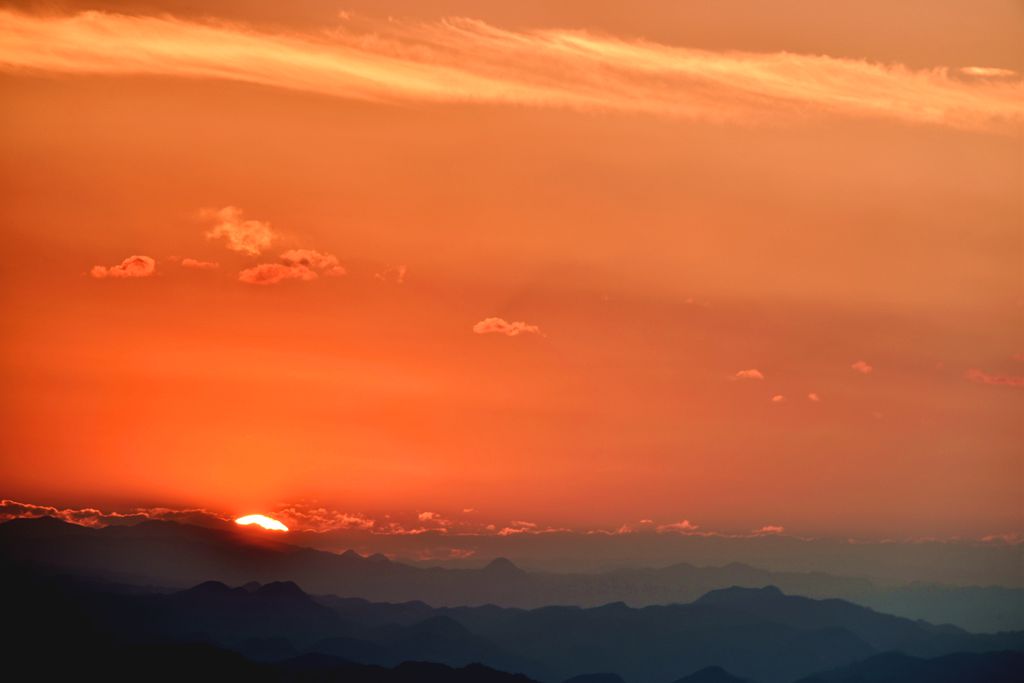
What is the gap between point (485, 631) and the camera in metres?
81.1

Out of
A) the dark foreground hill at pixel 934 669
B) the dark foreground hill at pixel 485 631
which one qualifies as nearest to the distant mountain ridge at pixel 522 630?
the dark foreground hill at pixel 485 631

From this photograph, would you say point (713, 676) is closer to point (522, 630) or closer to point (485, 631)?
point (522, 630)

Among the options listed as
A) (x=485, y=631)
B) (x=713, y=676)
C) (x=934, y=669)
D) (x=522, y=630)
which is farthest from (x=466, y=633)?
(x=934, y=669)

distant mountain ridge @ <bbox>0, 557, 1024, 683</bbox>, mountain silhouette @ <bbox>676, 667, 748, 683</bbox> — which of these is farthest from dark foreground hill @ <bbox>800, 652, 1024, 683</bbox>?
mountain silhouette @ <bbox>676, 667, 748, 683</bbox>

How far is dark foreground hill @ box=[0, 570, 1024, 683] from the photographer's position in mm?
71000

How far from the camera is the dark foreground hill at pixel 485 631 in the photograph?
71.0m

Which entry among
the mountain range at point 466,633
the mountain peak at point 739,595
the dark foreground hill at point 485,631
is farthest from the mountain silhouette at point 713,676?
the mountain peak at point 739,595

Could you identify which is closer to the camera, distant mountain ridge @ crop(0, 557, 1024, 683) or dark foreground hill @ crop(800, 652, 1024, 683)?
distant mountain ridge @ crop(0, 557, 1024, 683)

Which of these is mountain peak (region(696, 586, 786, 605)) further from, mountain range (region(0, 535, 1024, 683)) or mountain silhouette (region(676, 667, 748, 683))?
mountain silhouette (region(676, 667, 748, 683))

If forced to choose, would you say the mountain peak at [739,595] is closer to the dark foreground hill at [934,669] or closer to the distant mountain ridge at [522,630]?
the distant mountain ridge at [522,630]

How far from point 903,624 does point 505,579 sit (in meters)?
24.3

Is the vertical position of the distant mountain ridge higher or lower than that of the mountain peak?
lower

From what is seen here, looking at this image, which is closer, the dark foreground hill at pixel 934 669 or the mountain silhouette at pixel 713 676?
the dark foreground hill at pixel 934 669

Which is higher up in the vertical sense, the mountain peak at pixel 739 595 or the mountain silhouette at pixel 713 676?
the mountain peak at pixel 739 595
